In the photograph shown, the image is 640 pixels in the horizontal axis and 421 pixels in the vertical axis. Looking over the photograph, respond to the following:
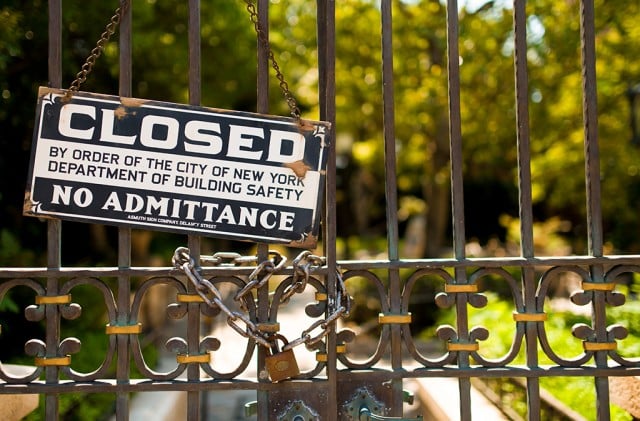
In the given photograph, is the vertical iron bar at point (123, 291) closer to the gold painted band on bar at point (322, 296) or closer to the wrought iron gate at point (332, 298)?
the wrought iron gate at point (332, 298)

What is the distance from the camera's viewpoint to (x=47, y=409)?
7.76 feet

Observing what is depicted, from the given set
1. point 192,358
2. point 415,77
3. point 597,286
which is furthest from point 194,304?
point 415,77

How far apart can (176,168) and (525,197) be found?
1.33 m

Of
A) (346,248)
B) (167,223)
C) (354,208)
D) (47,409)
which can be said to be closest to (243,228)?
(167,223)

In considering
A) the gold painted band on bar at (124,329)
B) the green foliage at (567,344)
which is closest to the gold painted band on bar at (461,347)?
the gold painted band on bar at (124,329)

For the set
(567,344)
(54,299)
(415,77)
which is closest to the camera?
(54,299)

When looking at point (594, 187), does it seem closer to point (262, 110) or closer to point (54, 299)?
point (262, 110)

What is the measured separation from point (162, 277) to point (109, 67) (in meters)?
4.46

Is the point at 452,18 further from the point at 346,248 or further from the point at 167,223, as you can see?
the point at 346,248

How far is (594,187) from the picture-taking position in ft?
8.09

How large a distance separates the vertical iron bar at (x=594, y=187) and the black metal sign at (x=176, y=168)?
3.41 feet

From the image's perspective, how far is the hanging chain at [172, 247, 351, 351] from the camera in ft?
7.55

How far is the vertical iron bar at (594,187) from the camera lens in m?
2.46

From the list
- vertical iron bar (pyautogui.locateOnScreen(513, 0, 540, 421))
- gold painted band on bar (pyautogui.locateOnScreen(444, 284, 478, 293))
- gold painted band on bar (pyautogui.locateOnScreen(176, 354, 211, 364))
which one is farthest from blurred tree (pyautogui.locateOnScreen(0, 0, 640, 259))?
gold painted band on bar (pyautogui.locateOnScreen(444, 284, 478, 293))
